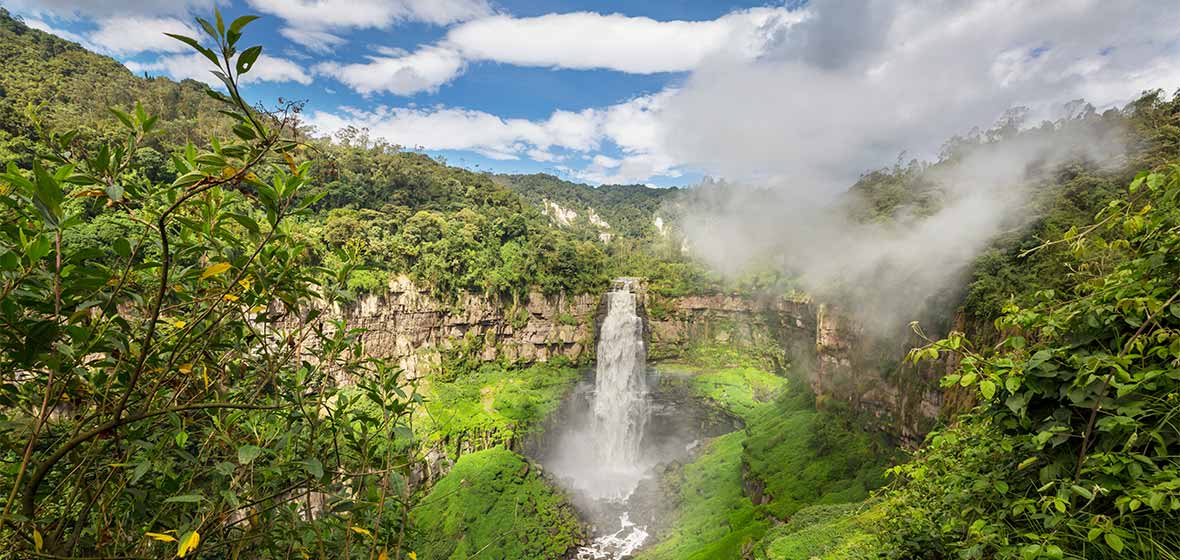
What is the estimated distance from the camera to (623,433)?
84.8 feet

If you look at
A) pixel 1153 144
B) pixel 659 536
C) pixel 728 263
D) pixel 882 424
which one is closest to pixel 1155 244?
pixel 882 424

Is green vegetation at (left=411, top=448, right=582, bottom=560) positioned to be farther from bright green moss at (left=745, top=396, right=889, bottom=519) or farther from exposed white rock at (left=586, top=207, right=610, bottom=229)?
exposed white rock at (left=586, top=207, right=610, bottom=229)

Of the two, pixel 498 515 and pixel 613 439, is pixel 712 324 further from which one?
pixel 498 515

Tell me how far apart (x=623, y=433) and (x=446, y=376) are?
34.9 ft

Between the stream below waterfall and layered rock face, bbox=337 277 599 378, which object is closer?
the stream below waterfall

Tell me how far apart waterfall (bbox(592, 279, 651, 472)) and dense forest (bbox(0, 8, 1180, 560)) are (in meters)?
1.89

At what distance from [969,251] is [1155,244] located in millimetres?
12517

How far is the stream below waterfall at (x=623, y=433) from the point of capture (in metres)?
19.6

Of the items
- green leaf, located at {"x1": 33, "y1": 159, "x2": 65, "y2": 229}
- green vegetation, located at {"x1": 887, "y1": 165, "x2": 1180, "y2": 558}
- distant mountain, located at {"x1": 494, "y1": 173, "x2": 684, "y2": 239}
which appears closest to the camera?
green leaf, located at {"x1": 33, "y1": 159, "x2": 65, "y2": 229}

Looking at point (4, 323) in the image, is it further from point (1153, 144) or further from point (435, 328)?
point (435, 328)

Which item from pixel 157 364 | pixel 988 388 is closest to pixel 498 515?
pixel 157 364

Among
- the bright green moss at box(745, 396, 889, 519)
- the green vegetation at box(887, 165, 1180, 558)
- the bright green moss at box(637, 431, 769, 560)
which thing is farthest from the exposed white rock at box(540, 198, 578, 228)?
the green vegetation at box(887, 165, 1180, 558)

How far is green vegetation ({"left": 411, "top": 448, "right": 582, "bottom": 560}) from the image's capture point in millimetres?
15109

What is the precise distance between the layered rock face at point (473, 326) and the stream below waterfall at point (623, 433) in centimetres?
218
